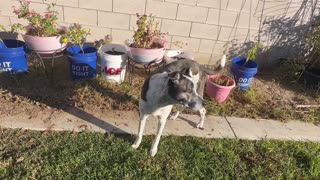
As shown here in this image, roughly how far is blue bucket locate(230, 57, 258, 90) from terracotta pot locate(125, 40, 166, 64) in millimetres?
1283

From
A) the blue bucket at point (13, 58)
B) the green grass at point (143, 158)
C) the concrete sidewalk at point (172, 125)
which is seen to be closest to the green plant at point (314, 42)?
the concrete sidewalk at point (172, 125)

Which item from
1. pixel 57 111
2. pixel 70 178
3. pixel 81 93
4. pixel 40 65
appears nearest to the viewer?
pixel 70 178

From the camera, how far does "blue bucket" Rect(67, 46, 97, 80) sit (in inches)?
183

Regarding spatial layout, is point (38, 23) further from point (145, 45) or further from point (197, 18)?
point (197, 18)

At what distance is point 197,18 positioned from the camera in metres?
5.54

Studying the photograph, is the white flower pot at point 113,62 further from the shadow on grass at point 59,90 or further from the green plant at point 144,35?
the green plant at point 144,35

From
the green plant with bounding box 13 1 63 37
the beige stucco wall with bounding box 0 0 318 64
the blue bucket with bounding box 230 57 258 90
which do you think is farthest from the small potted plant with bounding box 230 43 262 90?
the green plant with bounding box 13 1 63 37

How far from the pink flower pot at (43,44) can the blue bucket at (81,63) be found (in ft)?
0.70

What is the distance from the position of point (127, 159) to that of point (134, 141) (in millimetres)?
357

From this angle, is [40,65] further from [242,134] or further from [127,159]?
[242,134]

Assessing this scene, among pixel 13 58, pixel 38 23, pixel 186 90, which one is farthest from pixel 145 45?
pixel 186 90

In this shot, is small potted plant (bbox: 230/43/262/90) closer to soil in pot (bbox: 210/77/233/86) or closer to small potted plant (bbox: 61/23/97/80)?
soil in pot (bbox: 210/77/233/86)

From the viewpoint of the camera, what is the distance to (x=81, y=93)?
4594mm

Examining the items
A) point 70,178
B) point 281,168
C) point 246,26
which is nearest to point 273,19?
point 246,26
